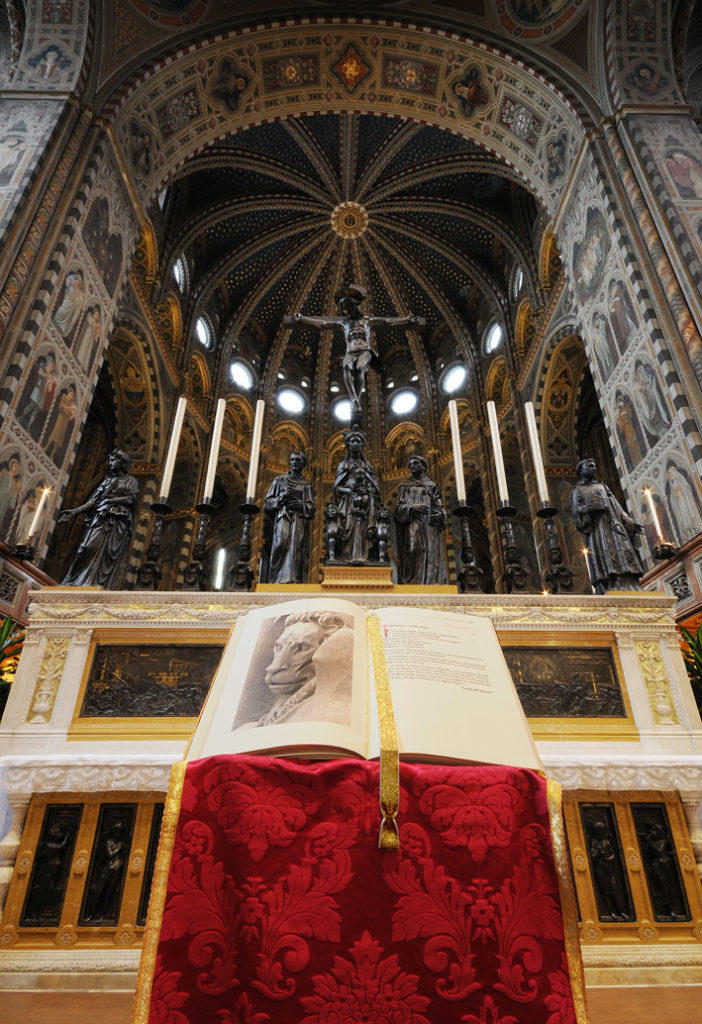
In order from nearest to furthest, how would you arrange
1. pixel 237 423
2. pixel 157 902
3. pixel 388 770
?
pixel 157 902 < pixel 388 770 < pixel 237 423

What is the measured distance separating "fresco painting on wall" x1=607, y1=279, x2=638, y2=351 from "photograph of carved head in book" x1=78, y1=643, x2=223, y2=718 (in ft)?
25.8

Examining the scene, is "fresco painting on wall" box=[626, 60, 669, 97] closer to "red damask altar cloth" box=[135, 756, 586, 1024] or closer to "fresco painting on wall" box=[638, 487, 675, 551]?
"fresco painting on wall" box=[638, 487, 675, 551]

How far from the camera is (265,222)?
17.9m

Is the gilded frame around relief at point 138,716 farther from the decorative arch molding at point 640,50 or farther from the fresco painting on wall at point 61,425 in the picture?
the decorative arch molding at point 640,50

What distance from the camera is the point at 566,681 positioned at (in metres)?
2.86

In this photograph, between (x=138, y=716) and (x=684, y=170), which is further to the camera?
(x=684, y=170)

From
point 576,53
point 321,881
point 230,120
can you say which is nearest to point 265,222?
point 230,120

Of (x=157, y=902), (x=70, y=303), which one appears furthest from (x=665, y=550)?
(x=70, y=303)

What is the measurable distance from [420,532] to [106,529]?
2214 mm

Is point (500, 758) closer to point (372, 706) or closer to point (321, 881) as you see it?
point (372, 706)

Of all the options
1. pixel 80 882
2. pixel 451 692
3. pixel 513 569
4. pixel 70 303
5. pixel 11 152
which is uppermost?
pixel 11 152

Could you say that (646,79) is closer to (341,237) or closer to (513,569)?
(513,569)

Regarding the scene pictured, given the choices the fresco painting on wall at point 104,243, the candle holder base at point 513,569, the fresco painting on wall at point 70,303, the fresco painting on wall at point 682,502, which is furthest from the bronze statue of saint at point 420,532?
the fresco painting on wall at point 104,243

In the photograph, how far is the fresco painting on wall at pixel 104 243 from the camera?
871 cm
